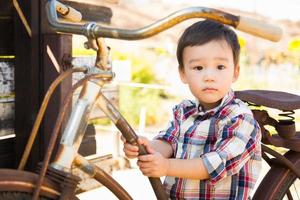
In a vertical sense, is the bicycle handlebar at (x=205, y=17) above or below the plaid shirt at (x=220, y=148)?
above

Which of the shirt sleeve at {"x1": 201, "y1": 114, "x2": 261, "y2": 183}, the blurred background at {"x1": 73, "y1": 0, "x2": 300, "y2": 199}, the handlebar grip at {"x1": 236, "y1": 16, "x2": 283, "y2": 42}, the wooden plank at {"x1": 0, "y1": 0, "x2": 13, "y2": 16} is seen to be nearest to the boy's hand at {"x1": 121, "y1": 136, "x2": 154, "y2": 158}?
the shirt sleeve at {"x1": 201, "y1": 114, "x2": 261, "y2": 183}

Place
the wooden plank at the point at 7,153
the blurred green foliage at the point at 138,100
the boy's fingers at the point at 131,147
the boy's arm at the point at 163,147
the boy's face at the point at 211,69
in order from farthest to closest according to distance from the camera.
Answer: the blurred green foliage at the point at 138,100 < the wooden plank at the point at 7,153 < the boy's arm at the point at 163,147 < the boy's face at the point at 211,69 < the boy's fingers at the point at 131,147

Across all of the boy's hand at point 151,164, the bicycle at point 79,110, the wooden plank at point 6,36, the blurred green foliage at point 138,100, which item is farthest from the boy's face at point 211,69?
the blurred green foliage at point 138,100

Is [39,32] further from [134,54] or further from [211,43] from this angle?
[134,54]

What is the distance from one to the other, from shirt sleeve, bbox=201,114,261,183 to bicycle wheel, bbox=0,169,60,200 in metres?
0.69

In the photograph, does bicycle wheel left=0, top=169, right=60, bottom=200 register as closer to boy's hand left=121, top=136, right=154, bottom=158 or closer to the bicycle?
the bicycle

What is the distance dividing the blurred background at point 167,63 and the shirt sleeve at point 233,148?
3792 millimetres

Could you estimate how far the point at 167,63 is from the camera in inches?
382

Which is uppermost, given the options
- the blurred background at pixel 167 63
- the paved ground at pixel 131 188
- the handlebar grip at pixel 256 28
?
the handlebar grip at pixel 256 28

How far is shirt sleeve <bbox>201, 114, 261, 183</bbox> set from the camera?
6.83 feet

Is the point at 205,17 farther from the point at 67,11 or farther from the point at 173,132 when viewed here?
the point at 173,132

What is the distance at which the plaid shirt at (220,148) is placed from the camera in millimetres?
2098

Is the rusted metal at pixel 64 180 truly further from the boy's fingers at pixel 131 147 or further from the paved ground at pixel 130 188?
the paved ground at pixel 130 188

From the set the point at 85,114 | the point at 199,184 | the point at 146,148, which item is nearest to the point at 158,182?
the point at 146,148
